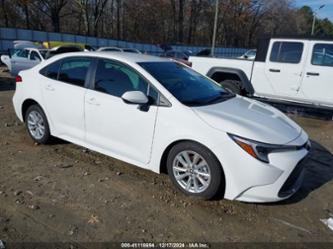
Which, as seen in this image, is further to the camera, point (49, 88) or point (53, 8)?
point (53, 8)

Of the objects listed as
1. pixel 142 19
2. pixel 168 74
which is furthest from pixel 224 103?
pixel 142 19

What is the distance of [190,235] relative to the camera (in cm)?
303

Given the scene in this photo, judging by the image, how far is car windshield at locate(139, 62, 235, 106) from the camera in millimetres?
3893

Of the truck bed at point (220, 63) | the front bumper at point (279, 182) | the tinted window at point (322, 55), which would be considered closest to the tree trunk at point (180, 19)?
the truck bed at point (220, 63)

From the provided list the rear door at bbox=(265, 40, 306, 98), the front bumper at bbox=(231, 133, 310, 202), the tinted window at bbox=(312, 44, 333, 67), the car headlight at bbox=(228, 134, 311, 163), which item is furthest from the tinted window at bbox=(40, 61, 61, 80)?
the tinted window at bbox=(312, 44, 333, 67)

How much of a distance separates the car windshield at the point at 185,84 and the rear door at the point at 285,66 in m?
3.72

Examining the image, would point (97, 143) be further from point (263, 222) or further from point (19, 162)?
point (263, 222)

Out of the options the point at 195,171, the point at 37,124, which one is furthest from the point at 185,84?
the point at 37,124

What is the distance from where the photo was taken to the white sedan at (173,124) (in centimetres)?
330

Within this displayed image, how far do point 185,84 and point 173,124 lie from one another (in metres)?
0.82

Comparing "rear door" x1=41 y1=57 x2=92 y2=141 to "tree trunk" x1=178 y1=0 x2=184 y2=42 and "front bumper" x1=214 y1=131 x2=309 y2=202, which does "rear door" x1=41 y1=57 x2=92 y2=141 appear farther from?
"tree trunk" x1=178 y1=0 x2=184 y2=42

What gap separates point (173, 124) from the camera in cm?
360

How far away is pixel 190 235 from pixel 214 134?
105cm

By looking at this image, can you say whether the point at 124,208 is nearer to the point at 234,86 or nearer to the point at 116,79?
the point at 116,79
